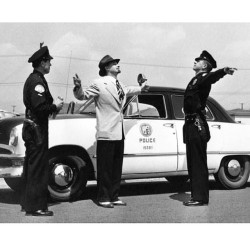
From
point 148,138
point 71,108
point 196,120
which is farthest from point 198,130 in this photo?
point 71,108

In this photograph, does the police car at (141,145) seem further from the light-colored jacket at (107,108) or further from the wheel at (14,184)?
the light-colored jacket at (107,108)

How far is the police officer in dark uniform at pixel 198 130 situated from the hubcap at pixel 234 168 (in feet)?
5.13

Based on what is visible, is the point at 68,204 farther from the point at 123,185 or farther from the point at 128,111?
the point at 123,185

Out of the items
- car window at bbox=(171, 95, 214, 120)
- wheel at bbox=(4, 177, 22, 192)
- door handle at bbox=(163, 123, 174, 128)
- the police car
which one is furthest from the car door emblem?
wheel at bbox=(4, 177, 22, 192)

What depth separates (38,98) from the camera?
18.6 feet

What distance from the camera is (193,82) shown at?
650 centimetres

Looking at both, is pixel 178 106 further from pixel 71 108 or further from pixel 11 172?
pixel 11 172

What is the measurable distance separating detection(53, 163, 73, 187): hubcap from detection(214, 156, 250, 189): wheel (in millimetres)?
2589

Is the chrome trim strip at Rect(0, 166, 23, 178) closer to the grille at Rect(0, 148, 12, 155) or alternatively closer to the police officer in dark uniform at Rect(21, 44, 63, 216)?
the grille at Rect(0, 148, 12, 155)

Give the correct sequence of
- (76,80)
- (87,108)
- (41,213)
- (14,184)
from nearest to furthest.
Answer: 1. (41,213)
2. (76,80)
3. (87,108)
4. (14,184)

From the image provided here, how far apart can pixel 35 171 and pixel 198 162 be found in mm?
2190

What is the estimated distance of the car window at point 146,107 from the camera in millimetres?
7256

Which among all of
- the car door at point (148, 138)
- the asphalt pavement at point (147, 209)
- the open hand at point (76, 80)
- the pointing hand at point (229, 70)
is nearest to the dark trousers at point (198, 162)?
the asphalt pavement at point (147, 209)

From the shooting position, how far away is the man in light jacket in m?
6.36
